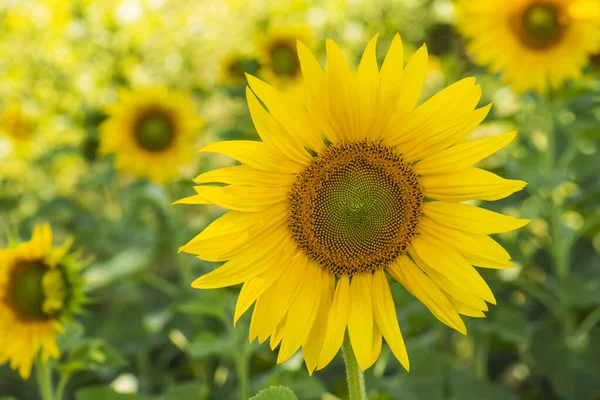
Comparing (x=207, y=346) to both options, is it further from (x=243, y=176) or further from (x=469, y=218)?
(x=469, y=218)

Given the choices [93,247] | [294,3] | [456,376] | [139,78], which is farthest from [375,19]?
[456,376]

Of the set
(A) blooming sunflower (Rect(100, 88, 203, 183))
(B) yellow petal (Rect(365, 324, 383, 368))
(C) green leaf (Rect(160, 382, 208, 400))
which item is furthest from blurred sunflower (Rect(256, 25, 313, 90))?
(B) yellow petal (Rect(365, 324, 383, 368))

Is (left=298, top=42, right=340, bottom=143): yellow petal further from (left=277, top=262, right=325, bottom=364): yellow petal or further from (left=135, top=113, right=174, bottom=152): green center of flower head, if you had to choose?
(left=135, top=113, right=174, bottom=152): green center of flower head

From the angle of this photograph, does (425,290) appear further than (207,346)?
No

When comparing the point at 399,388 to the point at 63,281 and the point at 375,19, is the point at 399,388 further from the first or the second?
the point at 375,19

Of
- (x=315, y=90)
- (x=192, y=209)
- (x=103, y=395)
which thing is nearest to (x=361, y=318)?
(x=315, y=90)

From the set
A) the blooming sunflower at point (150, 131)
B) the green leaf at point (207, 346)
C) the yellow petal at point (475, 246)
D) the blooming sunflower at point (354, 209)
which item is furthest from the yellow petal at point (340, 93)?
the blooming sunflower at point (150, 131)

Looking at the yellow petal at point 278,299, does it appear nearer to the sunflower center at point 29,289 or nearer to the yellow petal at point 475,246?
the yellow petal at point 475,246
